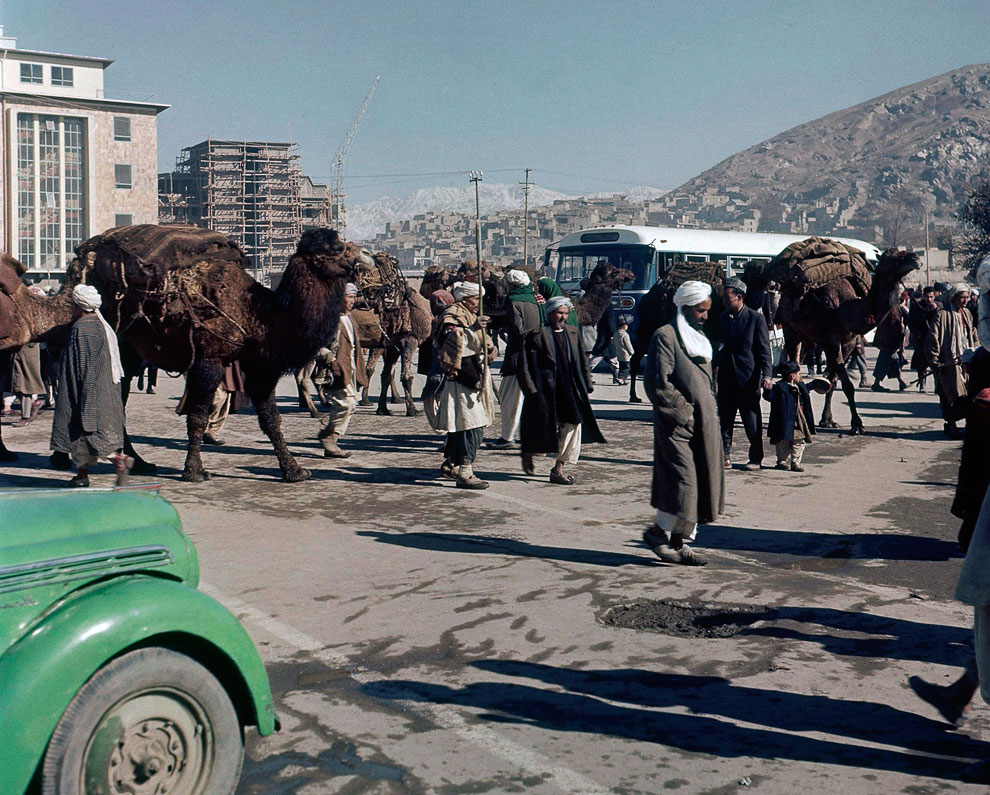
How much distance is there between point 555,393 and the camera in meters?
10.5

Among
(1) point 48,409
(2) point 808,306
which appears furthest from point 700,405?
(1) point 48,409

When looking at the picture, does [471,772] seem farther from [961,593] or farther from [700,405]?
[700,405]

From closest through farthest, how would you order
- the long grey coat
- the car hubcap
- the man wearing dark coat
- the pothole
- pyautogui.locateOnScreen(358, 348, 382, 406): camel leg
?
1. the car hubcap
2. the pothole
3. the long grey coat
4. the man wearing dark coat
5. pyautogui.locateOnScreen(358, 348, 382, 406): camel leg

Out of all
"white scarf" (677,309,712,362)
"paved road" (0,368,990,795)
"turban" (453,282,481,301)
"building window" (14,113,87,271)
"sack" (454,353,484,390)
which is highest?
"building window" (14,113,87,271)

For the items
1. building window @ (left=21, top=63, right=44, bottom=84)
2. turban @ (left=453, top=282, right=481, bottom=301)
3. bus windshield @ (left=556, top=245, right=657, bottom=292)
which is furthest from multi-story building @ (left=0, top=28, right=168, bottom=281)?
turban @ (left=453, top=282, right=481, bottom=301)

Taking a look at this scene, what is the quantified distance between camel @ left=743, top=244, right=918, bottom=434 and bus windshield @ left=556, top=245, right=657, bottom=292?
1085 cm

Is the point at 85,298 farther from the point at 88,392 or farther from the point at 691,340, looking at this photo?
the point at 691,340

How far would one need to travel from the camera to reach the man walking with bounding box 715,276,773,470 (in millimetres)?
11375

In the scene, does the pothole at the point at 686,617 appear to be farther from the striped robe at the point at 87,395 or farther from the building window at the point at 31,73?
the building window at the point at 31,73

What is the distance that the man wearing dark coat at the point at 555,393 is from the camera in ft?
34.2

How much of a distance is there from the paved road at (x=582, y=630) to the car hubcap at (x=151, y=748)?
61 cm

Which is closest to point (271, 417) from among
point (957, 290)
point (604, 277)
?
point (957, 290)

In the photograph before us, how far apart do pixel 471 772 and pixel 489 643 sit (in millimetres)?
1562

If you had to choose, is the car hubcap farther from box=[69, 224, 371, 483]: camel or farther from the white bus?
the white bus
